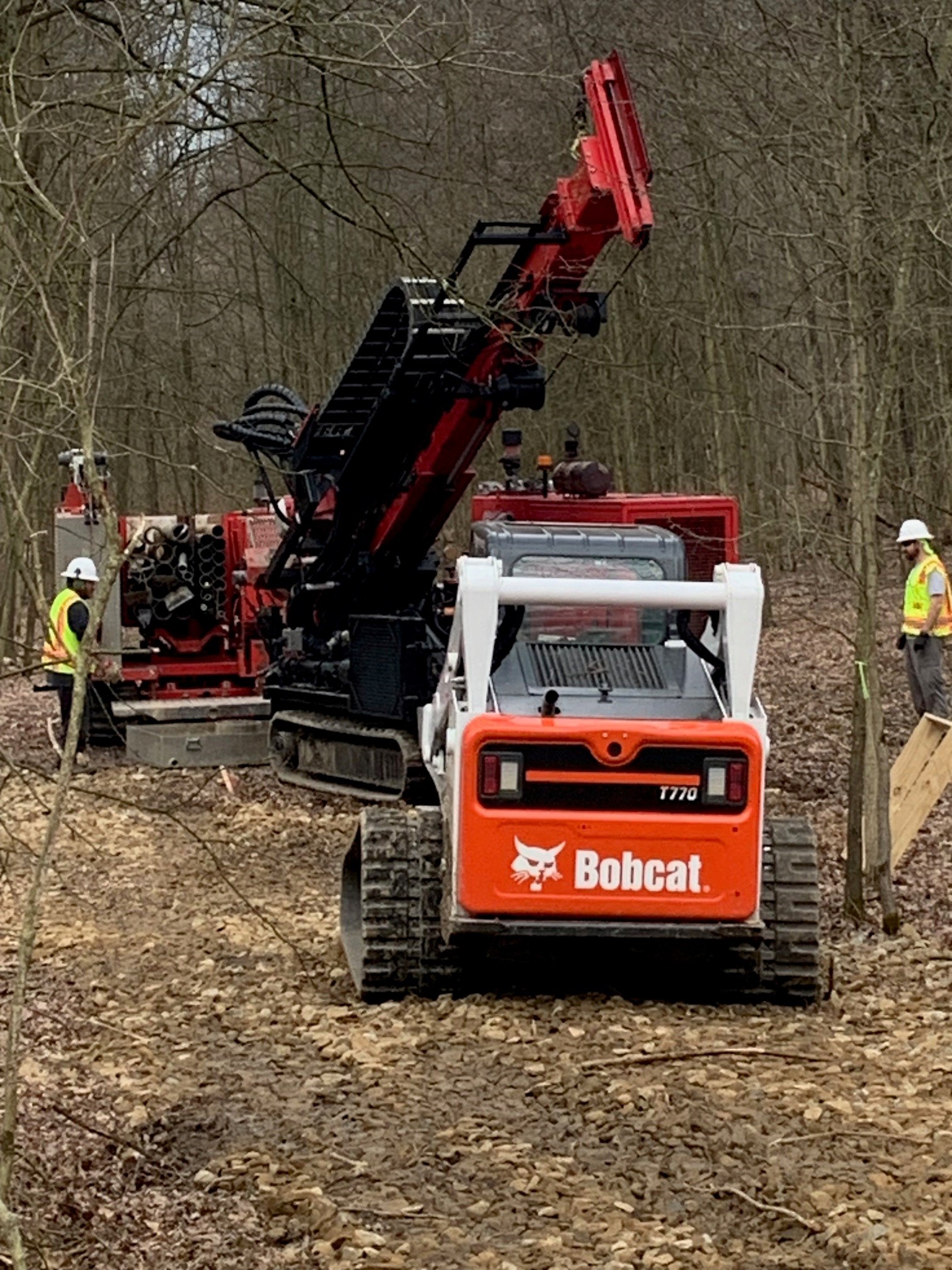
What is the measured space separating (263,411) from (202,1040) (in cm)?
746

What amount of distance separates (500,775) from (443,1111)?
1.53 m

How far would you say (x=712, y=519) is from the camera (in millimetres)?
12977

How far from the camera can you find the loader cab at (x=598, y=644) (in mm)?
8578

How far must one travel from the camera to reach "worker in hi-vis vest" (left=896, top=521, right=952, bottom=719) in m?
14.7

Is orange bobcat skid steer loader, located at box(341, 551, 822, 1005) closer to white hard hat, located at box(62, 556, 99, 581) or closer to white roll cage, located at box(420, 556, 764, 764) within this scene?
white roll cage, located at box(420, 556, 764, 764)

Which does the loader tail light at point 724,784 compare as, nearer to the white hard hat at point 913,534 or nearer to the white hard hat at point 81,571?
the white hard hat at point 913,534

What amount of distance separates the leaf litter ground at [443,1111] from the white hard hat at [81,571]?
4776 mm

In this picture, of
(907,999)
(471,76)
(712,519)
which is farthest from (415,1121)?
(471,76)

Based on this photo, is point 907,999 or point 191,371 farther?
point 191,371

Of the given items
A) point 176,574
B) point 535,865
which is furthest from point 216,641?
point 535,865

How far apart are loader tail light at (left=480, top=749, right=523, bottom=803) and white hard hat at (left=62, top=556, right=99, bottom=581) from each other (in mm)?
7717

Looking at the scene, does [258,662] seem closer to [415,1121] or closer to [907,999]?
[907,999]

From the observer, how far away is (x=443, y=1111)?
6.89 m

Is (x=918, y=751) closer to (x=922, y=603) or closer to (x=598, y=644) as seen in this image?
(x=598, y=644)
